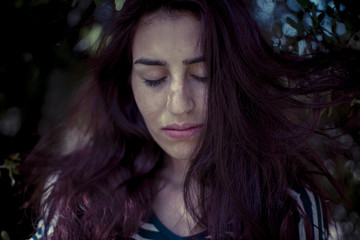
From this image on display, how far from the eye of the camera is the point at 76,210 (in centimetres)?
154

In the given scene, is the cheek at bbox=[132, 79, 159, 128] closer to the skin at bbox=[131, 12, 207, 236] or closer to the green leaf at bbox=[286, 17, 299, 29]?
the skin at bbox=[131, 12, 207, 236]

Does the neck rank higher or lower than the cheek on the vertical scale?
lower

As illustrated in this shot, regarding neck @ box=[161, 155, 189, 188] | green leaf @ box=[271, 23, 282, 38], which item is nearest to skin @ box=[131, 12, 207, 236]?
neck @ box=[161, 155, 189, 188]

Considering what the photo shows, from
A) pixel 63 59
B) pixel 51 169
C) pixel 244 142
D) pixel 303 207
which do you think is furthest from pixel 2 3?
pixel 303 207

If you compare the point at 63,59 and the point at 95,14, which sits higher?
the point at 95,14

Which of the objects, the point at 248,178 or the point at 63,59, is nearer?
the point at 248,178

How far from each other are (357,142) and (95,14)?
115 cm

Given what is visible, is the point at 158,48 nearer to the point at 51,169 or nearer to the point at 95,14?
the point at 95,14

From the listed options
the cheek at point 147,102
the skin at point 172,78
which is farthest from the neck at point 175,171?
the cheek at point 147,102

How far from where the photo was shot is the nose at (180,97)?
125 cm

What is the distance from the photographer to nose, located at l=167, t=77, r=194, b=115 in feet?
4.11

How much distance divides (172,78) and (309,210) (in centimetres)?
69

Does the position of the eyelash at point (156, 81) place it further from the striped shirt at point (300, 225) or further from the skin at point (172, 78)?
the striped shirt at point (300, 225)

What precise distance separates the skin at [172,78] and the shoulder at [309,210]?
37cm
